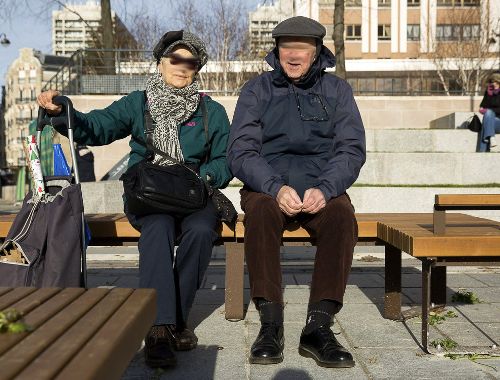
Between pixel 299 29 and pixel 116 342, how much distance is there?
8.86 ft

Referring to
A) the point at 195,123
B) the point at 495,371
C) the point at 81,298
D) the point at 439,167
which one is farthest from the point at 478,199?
the point at 439,167

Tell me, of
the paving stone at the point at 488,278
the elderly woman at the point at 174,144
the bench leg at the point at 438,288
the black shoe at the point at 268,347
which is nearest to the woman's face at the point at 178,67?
the elderly woman at the point at 174,144

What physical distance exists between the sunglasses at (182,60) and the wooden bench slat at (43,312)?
2.15 m

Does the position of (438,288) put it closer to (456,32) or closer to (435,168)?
(435,168)

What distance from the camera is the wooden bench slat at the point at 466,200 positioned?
3232mm

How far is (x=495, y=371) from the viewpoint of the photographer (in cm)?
307

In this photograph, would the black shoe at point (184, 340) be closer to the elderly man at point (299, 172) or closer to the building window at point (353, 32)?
the elderly man at point (299, 172)

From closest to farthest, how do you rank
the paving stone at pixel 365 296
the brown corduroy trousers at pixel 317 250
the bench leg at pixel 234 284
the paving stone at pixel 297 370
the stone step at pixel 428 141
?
the paving stone at pixel 297 370 → the brown corduroy trousers at pixel 317 250 → the bench leg at pixel 234 284 → the paving stone at pixel 365 296 → the stone step at pixel 428 141

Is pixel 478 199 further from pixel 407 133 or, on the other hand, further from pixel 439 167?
pixel 407 133

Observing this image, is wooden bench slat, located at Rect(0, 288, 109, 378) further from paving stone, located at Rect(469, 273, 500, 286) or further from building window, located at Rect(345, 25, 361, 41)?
building window, located at Rect(345, 25, 361, 41)

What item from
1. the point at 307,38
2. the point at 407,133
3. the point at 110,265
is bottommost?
the point at 110,265

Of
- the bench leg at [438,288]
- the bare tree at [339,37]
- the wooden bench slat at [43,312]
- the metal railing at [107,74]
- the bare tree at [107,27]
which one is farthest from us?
the bare tree at [107,27]

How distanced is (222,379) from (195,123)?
1.64m

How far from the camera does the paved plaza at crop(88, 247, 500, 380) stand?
3.06m
